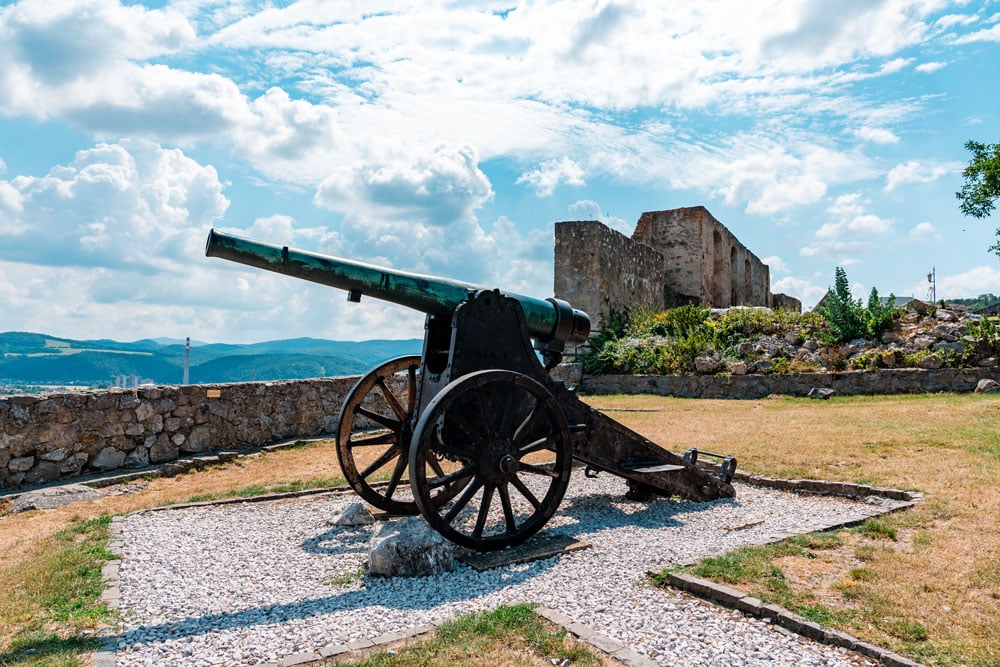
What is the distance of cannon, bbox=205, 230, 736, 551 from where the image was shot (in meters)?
4.73

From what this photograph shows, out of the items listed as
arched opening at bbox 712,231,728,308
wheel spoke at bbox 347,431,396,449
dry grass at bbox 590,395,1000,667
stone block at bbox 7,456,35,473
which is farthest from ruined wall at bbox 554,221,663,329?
wheel spoke at bbox 347,431,396,449

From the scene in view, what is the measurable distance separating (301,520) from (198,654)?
9.14 feet

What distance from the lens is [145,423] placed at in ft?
→ 30.7

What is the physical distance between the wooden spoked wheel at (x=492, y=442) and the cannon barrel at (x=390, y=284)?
0.82 metres

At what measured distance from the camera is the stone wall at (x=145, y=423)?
8.31m

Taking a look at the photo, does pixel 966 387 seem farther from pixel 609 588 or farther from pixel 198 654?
pixel 198 654

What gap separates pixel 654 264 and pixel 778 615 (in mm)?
20214

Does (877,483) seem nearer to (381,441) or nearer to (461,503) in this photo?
(461,503)

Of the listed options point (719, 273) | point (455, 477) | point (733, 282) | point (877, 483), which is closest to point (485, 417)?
point (455, 477)

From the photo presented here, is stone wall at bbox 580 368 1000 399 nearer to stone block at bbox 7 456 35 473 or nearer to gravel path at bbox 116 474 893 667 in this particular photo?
gravel path at bbox 116 474 893 667

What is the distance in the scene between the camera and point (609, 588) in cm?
417

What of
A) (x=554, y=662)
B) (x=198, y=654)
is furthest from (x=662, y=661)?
(x=198, y=654)

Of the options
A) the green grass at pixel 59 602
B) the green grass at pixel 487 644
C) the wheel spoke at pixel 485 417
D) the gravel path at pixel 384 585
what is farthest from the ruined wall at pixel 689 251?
the green grass at pixel 487 644

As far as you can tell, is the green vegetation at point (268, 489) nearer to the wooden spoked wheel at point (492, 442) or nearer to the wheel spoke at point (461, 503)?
the wooden spoked wheel at point (492, 442)
